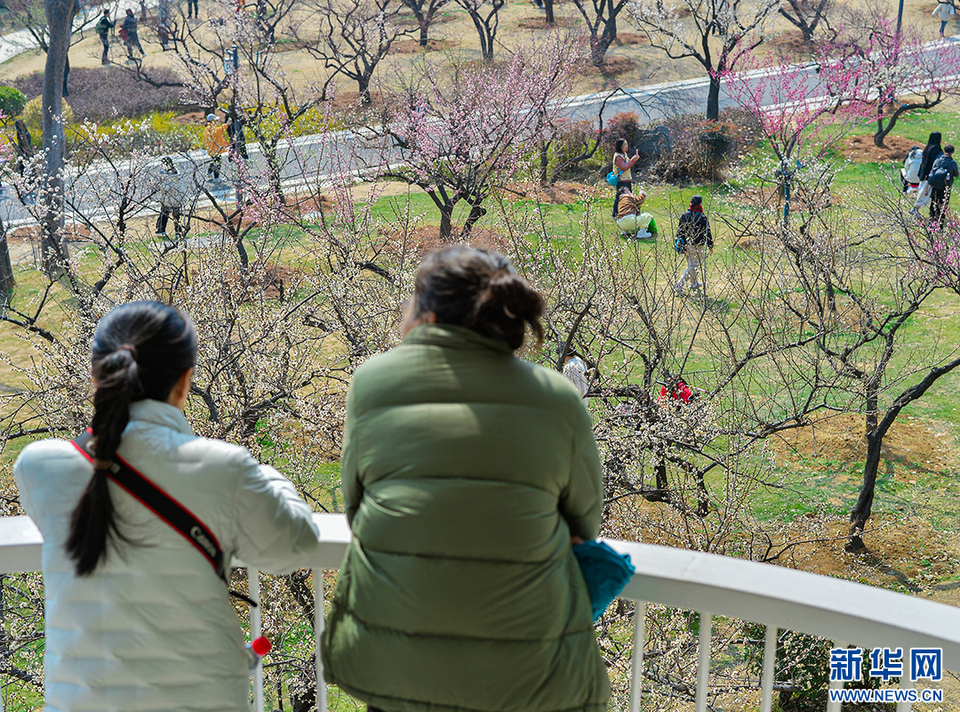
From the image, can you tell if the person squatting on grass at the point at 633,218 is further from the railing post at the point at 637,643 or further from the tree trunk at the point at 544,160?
the railing post at the point at 637,643

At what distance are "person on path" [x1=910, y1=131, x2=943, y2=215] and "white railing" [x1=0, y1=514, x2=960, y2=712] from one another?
16654 millimetres

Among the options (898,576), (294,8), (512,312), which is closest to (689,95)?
(294,8)

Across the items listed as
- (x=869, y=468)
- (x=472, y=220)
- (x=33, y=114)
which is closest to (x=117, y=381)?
(x=869, y=468)

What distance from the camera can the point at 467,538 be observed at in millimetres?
1488

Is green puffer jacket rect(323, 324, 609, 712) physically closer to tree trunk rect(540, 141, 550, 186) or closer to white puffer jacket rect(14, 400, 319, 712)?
white puffer jacket rect(14, 400, 319, 712)

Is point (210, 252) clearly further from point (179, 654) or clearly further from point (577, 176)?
point (577, 176)

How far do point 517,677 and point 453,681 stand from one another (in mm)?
105

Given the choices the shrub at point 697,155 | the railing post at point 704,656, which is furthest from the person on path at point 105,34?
the railing post at point 704,656

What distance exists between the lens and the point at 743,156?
840 inches

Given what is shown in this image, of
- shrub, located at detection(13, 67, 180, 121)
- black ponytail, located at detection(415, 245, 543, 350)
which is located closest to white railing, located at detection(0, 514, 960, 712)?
black ponytail, located at detection(415, 245, 543, 350)

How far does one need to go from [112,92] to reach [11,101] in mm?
4139

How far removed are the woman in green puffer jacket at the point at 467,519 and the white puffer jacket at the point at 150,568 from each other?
7.1 inches

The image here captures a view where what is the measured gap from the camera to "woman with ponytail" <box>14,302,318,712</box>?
5.08 ft

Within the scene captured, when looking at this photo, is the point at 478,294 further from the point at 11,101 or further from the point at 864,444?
the point at 11,101
